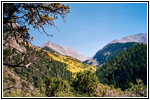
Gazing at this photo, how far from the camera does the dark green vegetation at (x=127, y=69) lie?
5198 inches

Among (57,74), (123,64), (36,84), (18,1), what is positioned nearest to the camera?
(18,1)

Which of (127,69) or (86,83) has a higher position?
(86,83)

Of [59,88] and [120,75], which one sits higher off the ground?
[59,88]

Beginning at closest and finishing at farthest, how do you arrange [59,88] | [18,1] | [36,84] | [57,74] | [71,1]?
[18,1], [71,1], [59,88], [36,84], [57,74]

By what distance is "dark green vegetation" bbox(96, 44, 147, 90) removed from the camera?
132 metres

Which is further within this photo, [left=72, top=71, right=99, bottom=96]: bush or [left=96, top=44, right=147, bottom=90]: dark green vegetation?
[left=96, top=44, right=147, bottom=90]: dark green vegetation

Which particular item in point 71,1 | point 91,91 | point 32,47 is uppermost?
point 71,1

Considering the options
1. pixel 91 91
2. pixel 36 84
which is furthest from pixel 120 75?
pixel 91 91

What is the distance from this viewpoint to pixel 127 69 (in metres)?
145

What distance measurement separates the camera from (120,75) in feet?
469

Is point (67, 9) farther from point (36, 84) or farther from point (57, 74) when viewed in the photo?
point (57, 74)

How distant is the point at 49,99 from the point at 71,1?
19.9 feet

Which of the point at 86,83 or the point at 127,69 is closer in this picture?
the point at 86,83

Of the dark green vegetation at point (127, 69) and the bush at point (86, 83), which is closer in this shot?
the bush at point (86, 83)
